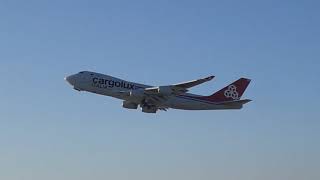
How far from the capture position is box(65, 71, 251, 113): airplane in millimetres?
101438

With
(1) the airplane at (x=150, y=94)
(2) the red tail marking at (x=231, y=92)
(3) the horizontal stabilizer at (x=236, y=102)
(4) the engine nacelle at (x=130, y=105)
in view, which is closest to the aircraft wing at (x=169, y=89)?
(1) the airplane at (x=150, y=94)

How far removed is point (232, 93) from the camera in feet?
387

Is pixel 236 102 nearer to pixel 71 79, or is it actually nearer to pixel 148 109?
pixel 148 109

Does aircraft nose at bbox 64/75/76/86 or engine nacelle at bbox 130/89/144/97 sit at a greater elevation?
aircraft nose at bbox 64/75/76/86

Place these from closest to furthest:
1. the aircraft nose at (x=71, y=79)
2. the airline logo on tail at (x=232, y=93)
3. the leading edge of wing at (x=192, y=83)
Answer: the leading edge of wing at (x=192, y=83) → the aircraft nose at (x=71, y=79) → the airline logo on tail at (x=232, y=93)

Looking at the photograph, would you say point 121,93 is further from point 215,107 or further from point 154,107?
point 215,107

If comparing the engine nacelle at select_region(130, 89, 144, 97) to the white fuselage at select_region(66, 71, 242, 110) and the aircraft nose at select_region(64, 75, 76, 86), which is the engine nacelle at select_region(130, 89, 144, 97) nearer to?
the white fuselage at select_region(66, 71, 242, 110)

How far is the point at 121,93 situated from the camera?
103 m

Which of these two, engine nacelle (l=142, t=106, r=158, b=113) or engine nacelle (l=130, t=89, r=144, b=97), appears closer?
engine nacelle (l=130, t=89, r=144, b=97)

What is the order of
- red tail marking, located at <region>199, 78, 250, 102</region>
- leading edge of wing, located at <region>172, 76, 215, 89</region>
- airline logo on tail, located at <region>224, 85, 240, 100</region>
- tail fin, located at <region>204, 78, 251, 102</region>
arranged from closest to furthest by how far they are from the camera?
leading edge of wing, located at <region>172, 76, 215, 89</region>
red tail marking, located at <region>199, 78, 250, 102</region>
tail fin, located at <region>204, 78, 251, 102</region>
airline logo on tail, located at <region>224, 85, 240, 100</region>

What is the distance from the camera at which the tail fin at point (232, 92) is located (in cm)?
11279

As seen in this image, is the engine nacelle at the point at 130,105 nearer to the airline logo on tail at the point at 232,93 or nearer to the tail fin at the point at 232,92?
the tail fin at the point at 232,92

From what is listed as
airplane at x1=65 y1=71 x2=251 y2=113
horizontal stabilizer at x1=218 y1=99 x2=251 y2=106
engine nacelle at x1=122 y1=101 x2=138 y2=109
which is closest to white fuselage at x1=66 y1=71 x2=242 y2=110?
airplane at x1=65 y1=71 x2=251 y2=113

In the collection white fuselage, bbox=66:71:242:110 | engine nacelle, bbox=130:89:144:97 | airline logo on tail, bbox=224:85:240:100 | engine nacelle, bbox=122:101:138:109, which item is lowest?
engine nacelle, bbox=122:101:138:109
